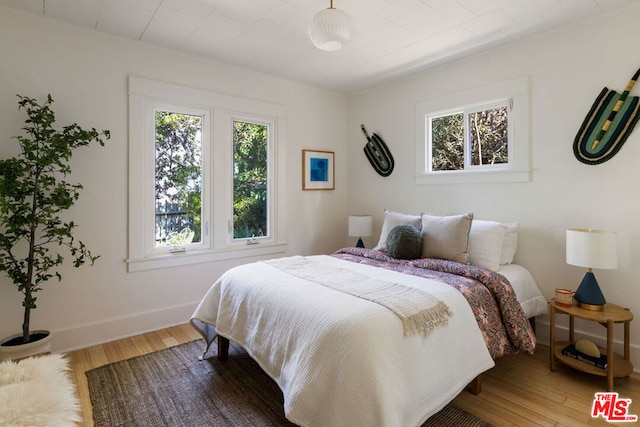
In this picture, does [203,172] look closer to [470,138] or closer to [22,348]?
[22,348]

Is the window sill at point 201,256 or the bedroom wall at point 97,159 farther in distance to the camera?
the window sill at point 201,256

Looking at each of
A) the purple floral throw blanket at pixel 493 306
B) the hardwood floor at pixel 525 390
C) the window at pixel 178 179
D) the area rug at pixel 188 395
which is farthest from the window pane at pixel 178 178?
the purple floral throw blanket at pixel 493 306

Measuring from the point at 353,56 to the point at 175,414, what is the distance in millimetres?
3188

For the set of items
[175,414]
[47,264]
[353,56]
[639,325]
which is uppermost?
[353,56]

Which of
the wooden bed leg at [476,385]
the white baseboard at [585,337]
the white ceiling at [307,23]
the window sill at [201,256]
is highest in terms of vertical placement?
the white ceiling at [307,23]

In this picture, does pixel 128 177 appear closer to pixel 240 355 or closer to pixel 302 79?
pixel 240 355

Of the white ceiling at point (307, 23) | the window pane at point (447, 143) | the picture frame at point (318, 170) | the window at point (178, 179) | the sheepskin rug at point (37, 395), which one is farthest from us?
the picture frame at point (318, 170)

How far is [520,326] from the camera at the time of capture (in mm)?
2113

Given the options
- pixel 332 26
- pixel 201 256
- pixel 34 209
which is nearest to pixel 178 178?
pixel 201 256

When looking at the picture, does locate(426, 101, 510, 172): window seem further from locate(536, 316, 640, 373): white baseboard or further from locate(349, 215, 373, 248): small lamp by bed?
locate(536, 316, 640, 373): white baseboard

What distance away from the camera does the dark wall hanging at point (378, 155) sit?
13.0 ft

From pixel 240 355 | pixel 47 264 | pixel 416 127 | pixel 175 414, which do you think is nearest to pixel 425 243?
pixel 416 127

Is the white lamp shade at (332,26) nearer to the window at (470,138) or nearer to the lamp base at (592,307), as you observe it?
the window at (470,138)

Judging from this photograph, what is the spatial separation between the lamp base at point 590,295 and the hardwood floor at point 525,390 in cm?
50
